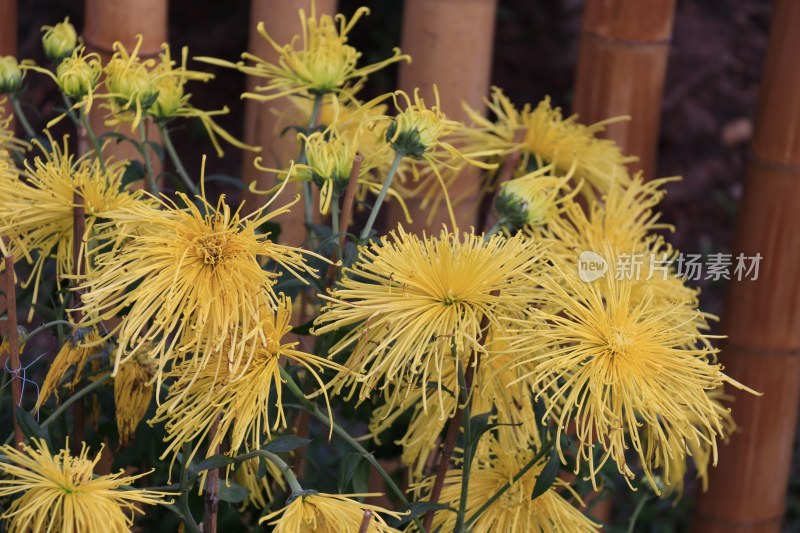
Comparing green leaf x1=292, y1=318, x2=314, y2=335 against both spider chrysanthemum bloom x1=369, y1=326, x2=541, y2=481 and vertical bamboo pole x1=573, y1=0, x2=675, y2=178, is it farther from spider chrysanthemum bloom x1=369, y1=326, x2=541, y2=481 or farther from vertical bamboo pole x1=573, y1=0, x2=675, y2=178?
vertical bamboo pole x1=573, y1=0, x2=675, y2=178

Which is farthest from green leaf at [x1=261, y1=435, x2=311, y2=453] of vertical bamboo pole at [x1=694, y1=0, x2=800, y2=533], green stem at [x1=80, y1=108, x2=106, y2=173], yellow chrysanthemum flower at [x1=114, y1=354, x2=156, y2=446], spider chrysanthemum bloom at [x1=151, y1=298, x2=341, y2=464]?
vertical bamboo pole at [x1=694, y1=0, x2=800, y2=533]

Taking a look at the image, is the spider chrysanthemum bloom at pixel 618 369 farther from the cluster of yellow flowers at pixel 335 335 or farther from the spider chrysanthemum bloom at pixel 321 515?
the spider chrysanthemum bloom at pixel 321 515

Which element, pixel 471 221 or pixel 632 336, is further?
pixel 471 221

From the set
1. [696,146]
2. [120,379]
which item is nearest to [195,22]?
[696,146]

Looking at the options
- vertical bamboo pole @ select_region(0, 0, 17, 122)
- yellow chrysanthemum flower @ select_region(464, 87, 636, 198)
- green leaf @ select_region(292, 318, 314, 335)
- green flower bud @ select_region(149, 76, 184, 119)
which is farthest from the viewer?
vertical bamboo pole @ select_region(0, 0, 17, 122)

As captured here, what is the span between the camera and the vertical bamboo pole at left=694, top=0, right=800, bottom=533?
1.16 metres

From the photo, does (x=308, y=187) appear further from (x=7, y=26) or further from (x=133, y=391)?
(x=7, y=26)

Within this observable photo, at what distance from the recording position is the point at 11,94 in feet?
2.56

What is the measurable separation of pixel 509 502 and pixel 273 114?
1.72ft

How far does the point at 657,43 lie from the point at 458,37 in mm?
250

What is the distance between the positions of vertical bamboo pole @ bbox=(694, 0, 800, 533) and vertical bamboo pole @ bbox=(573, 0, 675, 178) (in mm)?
126

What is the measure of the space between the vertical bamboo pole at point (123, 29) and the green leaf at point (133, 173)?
186 millimetres

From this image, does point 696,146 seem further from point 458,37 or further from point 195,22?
point 458,37

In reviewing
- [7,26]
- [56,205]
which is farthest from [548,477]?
[7,26]
